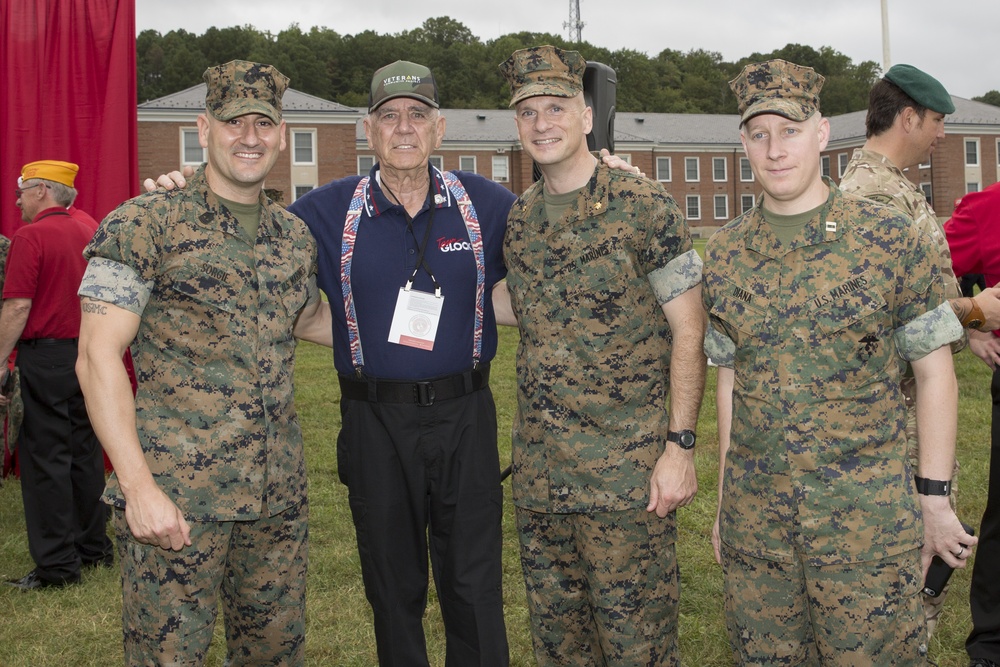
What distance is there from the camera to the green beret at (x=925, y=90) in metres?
3.69

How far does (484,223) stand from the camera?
357 cm

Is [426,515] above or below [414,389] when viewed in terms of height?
below

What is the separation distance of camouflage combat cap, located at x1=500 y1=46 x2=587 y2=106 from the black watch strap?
1.78 meters

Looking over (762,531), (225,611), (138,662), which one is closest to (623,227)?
(762,531)

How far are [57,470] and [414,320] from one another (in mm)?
3664

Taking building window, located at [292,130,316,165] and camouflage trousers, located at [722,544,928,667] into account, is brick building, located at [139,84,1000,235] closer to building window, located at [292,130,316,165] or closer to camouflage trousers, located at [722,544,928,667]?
building window, located at [292,130,316,165]

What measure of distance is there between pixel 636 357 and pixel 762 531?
2.64 feet

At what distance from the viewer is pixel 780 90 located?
2760 millimetres

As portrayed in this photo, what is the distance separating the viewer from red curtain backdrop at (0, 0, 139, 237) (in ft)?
24.4

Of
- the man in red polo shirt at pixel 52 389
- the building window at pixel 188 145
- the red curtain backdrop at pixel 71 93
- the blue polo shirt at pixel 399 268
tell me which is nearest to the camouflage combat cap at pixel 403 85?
the blue polo shirt at pixel 399 268

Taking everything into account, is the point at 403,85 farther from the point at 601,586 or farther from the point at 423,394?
the point at 601,586

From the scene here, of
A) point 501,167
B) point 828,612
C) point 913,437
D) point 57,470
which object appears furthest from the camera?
point 501,167

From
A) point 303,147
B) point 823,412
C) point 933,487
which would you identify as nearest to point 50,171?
point 823,412

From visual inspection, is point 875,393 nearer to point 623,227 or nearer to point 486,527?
point 623,227
